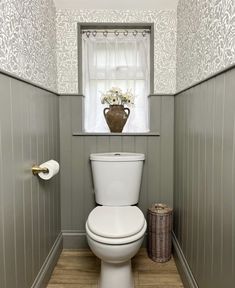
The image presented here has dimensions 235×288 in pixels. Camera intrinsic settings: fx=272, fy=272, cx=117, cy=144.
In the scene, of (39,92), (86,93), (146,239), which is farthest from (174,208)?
(39,92)

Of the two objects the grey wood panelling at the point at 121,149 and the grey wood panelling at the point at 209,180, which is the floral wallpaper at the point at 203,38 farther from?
the grey wood panelling at the point at 121,149

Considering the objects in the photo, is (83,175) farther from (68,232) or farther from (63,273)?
(63,273)

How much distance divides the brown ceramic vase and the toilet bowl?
0.71 metres

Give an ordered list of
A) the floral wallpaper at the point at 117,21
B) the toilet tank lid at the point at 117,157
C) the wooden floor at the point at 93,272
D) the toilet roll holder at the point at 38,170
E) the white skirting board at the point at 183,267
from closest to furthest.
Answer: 1. the toilet roll holder at the point at 38,170
2. the white skirting board at the point at 183,267
3. the wooden floor at the point at 93,272
4. the toilet tank lid at the point at 117,157
5. the floral wallpaper at the point at 117,21

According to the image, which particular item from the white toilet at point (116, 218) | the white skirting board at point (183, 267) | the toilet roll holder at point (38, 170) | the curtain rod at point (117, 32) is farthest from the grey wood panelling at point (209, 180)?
the toilet roll holder at point (38, 170)

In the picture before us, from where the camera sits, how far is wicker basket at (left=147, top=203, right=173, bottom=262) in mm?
2041

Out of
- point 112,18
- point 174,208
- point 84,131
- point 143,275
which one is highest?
point 112,18

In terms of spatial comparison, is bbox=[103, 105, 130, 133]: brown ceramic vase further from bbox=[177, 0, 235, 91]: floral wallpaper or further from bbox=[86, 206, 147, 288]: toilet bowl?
bbox=[86, 206, 147, 288]: toilet bowl

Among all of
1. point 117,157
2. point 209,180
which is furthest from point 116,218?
point 209,180

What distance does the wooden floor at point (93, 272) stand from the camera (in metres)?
1.79

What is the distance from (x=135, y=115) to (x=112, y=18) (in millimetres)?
810

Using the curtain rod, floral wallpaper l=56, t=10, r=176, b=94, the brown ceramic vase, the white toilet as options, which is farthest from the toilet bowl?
the curtain rod

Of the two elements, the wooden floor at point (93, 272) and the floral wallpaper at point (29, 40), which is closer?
the floral wallpaper at point (29, 40)

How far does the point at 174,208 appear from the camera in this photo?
2.20 m
